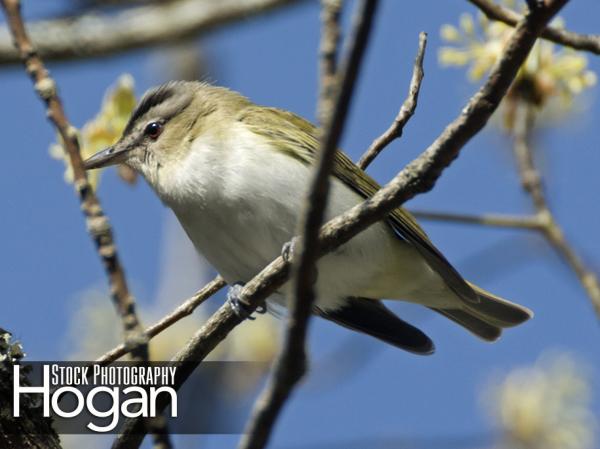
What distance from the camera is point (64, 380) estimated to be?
286 centimetres

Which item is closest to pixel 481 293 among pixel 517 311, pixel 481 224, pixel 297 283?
pixel 517 311

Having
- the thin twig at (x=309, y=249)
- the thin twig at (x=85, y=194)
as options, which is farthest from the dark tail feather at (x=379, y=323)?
the thin twig at (x=85, y=194)

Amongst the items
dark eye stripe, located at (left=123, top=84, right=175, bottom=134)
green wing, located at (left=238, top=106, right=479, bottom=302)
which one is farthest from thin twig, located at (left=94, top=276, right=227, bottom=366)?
dark eye stripe, located at (left=123, top=84, right=175, bottom=134)

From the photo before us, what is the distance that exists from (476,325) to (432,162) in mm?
2455

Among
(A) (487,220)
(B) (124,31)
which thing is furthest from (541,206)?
(B) (124,31)

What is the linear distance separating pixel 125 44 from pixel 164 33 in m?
0.21

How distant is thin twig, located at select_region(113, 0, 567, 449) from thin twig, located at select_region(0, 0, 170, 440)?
0.77 meters

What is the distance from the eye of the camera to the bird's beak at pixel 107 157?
13.4 ft

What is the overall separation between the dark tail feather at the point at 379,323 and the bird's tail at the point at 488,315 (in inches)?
14.7

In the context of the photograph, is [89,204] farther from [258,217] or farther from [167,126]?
[167,126]

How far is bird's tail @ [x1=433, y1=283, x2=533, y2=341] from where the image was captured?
4316 mm

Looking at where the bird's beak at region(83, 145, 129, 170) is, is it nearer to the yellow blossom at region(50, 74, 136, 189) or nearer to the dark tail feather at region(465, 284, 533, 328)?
the yellow blossom at region(50, 74, 136, 189)

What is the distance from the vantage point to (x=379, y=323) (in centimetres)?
420

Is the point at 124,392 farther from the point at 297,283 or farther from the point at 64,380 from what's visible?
the point at 297,283
